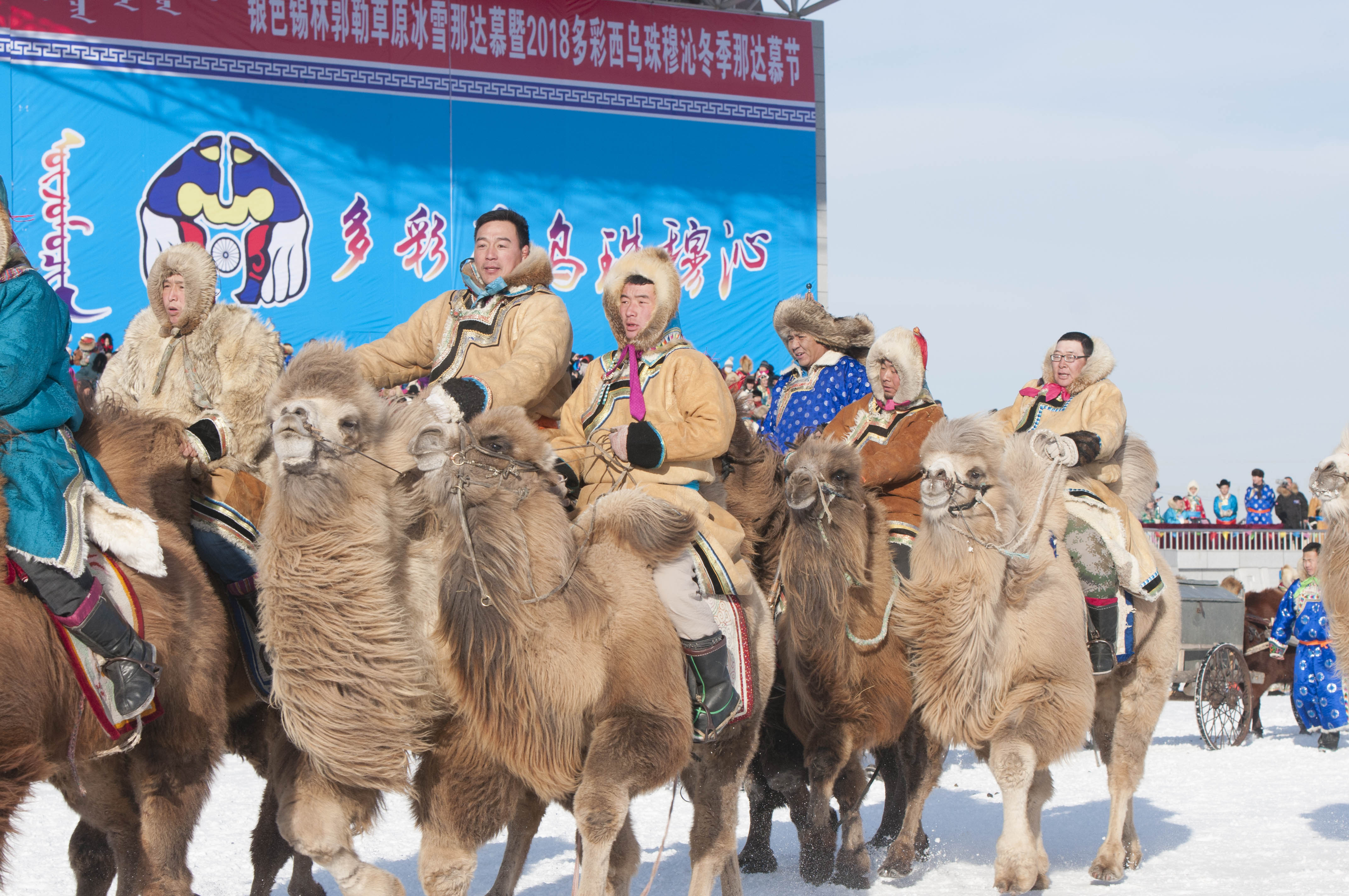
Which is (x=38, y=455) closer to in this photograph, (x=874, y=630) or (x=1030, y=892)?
(x=874, y=630)

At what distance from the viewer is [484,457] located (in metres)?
4.24

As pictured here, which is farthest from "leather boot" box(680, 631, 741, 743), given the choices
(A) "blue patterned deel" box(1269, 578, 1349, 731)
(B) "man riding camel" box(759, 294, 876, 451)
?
(A) "blue patterned deel" box(1269, 578, 1349, 731)

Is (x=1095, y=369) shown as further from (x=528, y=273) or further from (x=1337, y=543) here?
(x=528, y=273)

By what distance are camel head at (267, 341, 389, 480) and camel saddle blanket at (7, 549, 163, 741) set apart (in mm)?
655

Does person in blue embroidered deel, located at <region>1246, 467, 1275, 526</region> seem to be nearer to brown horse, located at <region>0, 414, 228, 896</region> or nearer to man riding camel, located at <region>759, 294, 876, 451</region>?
man riding camel, located at <region>759, 294, 876, 451</region>

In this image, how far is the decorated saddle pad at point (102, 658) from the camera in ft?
13.4

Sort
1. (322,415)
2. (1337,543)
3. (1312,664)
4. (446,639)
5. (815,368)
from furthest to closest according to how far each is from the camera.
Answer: (1312,664)
(815,368)
(1337,543)
(446,639)
(322,415)

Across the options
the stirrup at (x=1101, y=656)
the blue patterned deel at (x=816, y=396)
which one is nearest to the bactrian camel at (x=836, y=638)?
the blue patterned deel at (x=816, y=396)

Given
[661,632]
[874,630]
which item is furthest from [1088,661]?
[661,632]

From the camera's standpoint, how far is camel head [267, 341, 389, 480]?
3.94m

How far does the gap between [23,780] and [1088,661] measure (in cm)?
435

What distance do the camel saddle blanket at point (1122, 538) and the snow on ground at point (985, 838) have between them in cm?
134

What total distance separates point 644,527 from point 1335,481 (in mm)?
3270

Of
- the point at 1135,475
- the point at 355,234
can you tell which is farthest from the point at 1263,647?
the point at 355,234
